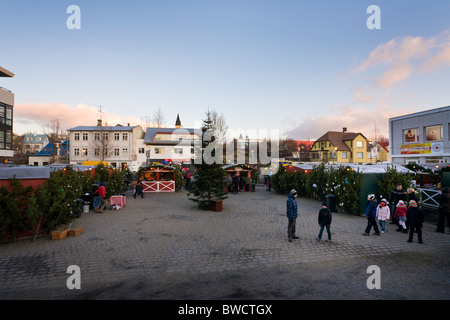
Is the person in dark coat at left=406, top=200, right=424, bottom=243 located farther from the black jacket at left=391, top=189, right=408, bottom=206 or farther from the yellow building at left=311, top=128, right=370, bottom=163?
the yellow building at left=311, top=128, right=370, bottom=163

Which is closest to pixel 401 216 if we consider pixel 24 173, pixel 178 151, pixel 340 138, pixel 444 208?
pixel 444 208

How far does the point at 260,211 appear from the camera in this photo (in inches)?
544

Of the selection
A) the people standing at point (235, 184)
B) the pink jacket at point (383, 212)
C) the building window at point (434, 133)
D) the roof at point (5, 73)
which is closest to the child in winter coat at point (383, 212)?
the pink jacket at point (383, 212)

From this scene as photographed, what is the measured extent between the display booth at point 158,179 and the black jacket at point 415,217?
18558mm

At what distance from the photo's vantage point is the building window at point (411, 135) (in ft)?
99.0

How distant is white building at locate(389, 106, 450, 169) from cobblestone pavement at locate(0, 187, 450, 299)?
2259 centimetres

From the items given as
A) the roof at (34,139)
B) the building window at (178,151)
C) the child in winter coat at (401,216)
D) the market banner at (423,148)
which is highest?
the roof at (34,139)

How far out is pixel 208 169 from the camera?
47.0ft

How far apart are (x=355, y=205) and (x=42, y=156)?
206 ft

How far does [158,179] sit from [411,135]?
30.8 meters

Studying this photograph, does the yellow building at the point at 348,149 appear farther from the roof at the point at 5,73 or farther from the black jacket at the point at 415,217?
the roof at the point at 5,73

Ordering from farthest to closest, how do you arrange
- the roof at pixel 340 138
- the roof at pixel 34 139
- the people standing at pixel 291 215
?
the roof at pixel 34 139
the roof at pixel 340 138
the people standing at pixel 291 215

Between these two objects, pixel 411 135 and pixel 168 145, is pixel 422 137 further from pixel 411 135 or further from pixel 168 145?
pixel 168 145
